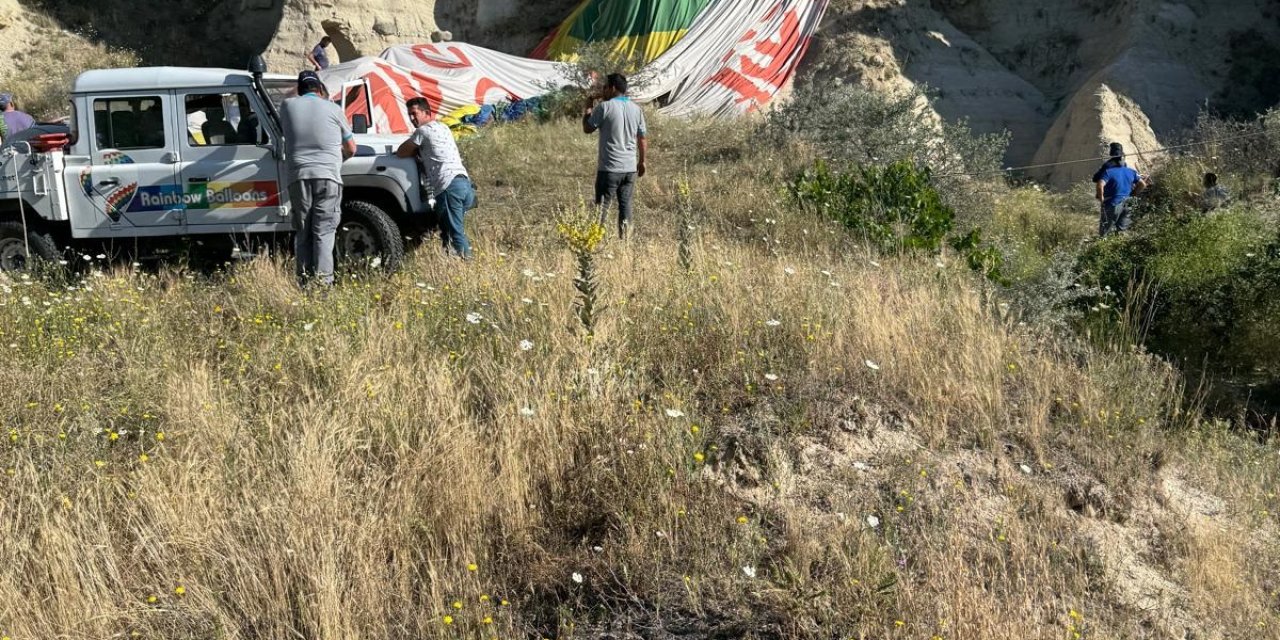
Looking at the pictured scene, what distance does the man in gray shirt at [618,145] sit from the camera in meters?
8.40

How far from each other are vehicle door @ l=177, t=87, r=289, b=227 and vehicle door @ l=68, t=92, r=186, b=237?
0.41 feet

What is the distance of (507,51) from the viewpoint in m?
23.6

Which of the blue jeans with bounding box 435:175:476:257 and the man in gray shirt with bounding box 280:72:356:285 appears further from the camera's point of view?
the blue jeans with bounding box 435:175:476:257

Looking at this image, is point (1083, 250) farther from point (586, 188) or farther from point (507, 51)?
point (507, 51)

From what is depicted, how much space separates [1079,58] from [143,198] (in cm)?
2014

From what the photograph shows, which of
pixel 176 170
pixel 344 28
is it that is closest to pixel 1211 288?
pixel 176 170

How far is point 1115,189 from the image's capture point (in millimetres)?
11867

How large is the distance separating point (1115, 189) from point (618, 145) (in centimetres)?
688

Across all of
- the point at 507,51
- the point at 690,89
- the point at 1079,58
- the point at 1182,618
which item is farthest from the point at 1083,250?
the point at 507,51

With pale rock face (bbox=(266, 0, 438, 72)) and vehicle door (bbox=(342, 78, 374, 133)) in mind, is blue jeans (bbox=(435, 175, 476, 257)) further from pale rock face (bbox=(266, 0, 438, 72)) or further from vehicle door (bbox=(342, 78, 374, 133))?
pale rock face (bbox=(266, 0, 438, 72))

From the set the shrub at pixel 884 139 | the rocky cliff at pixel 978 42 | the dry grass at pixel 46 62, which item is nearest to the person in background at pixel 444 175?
the shrub at pixel 884 139

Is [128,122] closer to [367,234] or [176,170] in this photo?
[176,170]

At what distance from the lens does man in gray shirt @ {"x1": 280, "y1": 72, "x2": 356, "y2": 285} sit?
670 cm

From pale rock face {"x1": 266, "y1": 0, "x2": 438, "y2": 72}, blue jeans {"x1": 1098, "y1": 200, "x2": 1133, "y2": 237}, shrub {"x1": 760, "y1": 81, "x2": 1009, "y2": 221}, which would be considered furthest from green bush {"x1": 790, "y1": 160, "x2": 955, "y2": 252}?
pale rock face {"x1": 266, "y1": 0, "x2": 438, "y2": 72}
